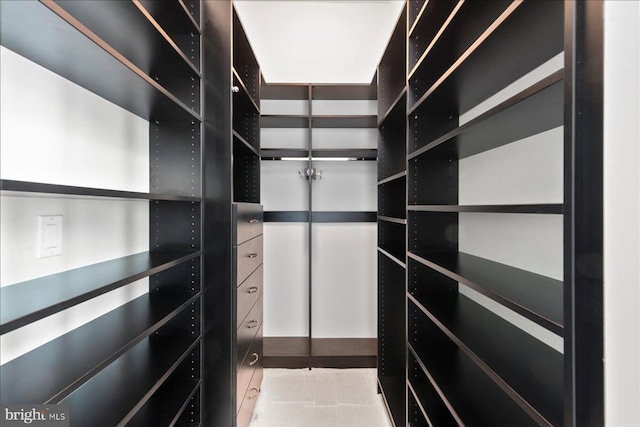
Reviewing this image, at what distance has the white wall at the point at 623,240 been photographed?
0.59 metres

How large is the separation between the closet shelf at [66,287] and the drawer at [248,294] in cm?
44

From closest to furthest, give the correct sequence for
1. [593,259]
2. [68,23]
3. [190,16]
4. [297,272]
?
1. [593,259]
2. [68,23]
3. [190,16]
4. [297,272]

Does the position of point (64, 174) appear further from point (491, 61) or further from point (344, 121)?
point (344, 121)

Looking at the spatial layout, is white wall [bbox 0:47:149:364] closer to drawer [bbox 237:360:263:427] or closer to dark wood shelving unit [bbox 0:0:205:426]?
dark wood shelving unit [bbox 0:0:205:426]

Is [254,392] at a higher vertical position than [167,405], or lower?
lower

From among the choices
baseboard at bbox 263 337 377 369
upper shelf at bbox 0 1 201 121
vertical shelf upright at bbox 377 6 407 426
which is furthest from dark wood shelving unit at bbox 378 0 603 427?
upper shelf at bbox 0 1 201 121

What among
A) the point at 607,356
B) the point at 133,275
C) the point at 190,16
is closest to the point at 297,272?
the point at 133,275

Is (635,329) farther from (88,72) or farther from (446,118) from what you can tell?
(88,72)

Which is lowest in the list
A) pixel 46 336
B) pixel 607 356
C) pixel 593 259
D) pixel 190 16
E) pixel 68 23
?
pixel 46 336

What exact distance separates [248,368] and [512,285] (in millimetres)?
1514

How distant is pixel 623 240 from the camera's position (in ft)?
1.95

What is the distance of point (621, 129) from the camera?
1.93 ft

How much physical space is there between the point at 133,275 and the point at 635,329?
51.3 inches

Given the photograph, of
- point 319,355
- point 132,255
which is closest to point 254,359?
point 319,355
